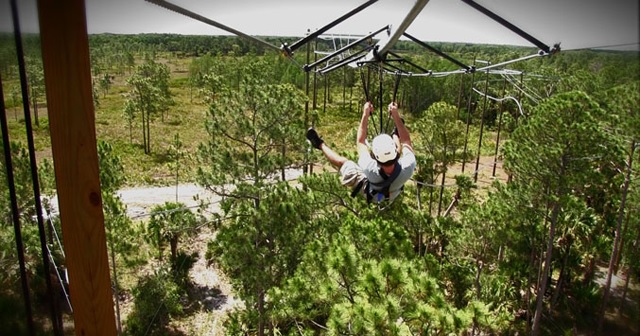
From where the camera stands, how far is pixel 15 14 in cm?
115

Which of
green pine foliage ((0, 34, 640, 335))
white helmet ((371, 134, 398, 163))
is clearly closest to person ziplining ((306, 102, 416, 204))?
white helmet ((371, 134, 398, 163))

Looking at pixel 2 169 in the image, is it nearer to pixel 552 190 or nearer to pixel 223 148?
pixel 223 148

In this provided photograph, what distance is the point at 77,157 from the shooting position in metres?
1.05

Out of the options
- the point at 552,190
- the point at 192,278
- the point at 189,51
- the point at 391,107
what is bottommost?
the point at 192,278

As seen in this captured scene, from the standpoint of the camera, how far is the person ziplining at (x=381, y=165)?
312cm

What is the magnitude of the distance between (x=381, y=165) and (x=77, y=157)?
2458mm

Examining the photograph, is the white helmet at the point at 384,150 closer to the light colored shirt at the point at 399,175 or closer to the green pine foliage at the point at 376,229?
the light colored shirt at the point at 399,175

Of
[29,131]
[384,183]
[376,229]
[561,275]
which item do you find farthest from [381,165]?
[561,275]

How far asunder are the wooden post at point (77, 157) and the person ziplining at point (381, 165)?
88.4 inches

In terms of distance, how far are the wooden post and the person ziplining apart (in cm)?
225

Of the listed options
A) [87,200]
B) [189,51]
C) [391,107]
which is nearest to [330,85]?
[189,51]

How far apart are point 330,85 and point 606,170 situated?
38.6 m

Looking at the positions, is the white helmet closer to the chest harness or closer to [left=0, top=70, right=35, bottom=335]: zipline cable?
the chest harness

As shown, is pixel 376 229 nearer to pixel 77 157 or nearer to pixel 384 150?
pixel 384 150
